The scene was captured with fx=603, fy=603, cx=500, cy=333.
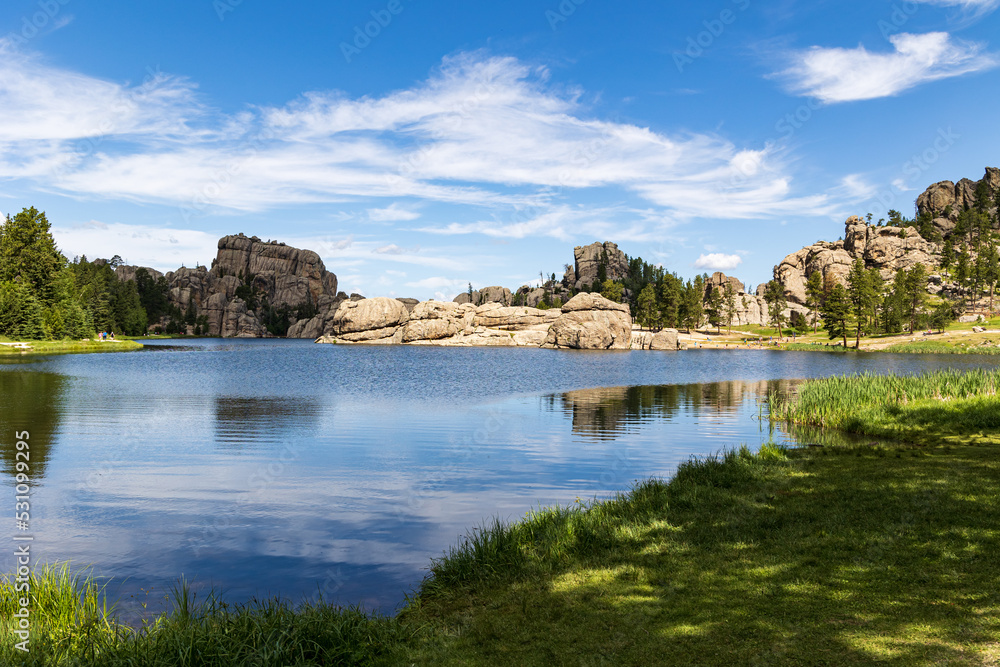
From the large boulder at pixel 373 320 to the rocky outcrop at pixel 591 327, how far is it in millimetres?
37107

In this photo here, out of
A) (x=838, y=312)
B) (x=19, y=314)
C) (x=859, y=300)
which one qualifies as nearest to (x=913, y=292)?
(x=838, y=312)

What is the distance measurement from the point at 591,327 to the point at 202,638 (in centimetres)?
11481

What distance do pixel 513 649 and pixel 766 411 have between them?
28.7m

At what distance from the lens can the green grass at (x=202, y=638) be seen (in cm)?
648

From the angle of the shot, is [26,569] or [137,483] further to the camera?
[137,483]

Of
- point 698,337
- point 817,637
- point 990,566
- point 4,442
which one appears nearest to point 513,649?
point 817,637

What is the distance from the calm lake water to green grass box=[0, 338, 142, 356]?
37601 millimetres

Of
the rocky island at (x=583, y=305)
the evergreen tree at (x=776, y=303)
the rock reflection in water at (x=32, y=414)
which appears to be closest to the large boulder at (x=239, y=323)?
the rocky island at (x=583, y=305)

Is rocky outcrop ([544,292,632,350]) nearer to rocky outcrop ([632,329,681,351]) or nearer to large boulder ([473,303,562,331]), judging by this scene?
rocky outcrop ([632,329,681,351])

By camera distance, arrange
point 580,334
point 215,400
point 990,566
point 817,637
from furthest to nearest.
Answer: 1. point 580,334
2. point 215,400
3. point 990,566
4. point 817,637

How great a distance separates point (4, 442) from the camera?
22016mm

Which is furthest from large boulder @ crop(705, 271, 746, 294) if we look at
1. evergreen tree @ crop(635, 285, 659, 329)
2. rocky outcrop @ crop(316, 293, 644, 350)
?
rocky outcrop @ crop(316, 293, 644, 350)

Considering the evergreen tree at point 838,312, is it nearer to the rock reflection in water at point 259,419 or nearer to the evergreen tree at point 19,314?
the rock reflection in water at point 259,419

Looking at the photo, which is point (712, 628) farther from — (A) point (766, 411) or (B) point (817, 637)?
(A) point (766, 411)
